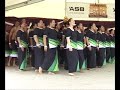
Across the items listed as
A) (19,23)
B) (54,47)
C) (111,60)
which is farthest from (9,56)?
(111,60)

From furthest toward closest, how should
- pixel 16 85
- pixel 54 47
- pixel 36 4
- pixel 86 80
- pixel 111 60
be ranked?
1. pixel 111 60
2. pixel 36 4
3. pixel 54 47
4. pixel 86 80
5. pixel 16 85

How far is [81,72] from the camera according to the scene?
648 centimetres

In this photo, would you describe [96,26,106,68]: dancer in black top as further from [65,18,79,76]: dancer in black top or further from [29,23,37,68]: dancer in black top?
[29,23,37,68]: dancer in black top

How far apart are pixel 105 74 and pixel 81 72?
524mm

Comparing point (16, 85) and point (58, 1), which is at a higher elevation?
point (58, 1)

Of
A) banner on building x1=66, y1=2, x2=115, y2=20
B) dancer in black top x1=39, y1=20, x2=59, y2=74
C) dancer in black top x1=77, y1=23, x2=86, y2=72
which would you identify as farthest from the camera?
banner on building x1=66, y1=2, x2=115, y2=20

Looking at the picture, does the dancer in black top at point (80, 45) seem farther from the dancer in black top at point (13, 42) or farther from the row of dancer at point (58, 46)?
the dancer in black top at point (13, 42)

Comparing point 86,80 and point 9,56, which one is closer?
point 86,80

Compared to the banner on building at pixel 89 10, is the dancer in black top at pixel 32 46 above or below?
below

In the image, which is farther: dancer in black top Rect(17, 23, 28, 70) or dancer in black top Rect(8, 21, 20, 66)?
dancer in black top Rect(8, 21, 20, 66)

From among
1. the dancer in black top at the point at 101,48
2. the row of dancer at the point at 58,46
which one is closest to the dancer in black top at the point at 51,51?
the row of dancer at the point at 58,46

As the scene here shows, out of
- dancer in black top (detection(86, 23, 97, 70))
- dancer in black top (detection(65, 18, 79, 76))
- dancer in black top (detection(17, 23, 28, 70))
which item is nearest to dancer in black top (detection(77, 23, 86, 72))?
dancer in black top (detection(65, 18, 79, 76))

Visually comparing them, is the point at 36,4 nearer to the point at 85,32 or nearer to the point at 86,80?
the point at 85,32

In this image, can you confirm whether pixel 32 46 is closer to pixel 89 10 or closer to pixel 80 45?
pixel 80 45
